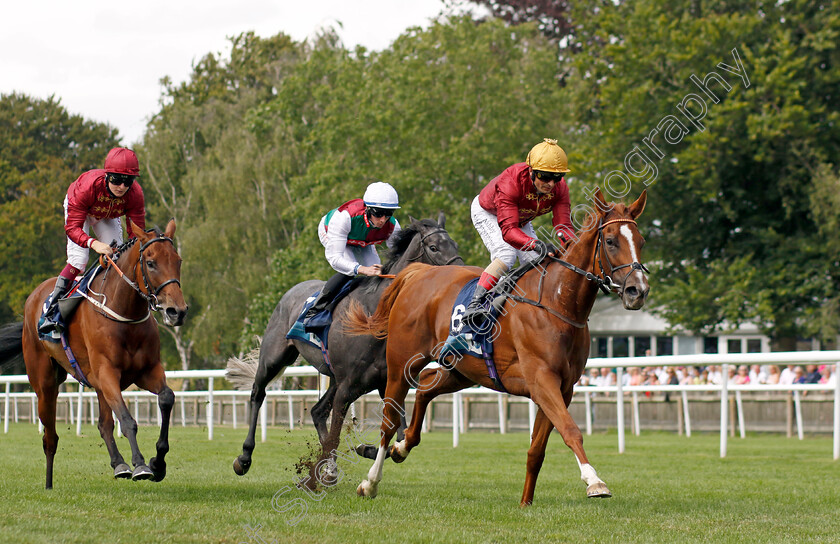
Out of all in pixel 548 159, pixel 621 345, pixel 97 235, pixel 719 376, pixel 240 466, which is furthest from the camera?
pixel 621 345

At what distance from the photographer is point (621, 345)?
3366cm

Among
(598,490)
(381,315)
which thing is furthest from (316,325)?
(598,490)

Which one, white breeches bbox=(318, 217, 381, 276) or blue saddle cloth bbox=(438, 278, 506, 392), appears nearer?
blue saddle cloth bbox=(438, 278, 506, 392)

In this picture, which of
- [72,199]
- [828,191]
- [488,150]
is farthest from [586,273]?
[488,150]

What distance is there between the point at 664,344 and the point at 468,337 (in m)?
27.4

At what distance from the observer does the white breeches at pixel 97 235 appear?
7848 millimetres

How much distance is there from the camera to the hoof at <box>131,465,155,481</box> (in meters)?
6.34

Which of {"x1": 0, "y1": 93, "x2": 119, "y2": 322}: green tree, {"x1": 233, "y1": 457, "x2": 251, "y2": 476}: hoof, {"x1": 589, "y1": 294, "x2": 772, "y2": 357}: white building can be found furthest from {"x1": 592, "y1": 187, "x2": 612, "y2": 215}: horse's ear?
{"x1": 0, "y1": 93, "x2": 119, "y2": 322}: green tree

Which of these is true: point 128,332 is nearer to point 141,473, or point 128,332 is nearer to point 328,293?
point 141,473

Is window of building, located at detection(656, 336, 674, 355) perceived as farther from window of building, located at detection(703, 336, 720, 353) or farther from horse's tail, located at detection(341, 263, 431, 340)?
horse's tail, located at detection(341, 263, 431, 340)

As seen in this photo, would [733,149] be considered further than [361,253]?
Yes

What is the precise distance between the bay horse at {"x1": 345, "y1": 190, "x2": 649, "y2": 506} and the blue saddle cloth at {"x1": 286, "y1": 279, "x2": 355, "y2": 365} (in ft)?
1.75

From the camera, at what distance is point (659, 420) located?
731 inches

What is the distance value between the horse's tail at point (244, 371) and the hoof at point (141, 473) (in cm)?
347
